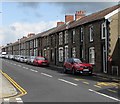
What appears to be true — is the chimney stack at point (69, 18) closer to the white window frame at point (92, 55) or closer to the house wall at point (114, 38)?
the white window frame at point (92, 55)

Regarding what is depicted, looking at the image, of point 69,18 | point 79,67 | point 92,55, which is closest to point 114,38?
point 92,55

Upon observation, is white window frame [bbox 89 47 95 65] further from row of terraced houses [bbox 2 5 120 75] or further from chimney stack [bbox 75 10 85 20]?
chimney stack [bbox 75 10 85 20]

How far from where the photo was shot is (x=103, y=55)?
34938 mm

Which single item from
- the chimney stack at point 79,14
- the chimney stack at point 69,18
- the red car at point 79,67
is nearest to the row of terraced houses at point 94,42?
the chimney stack at point 79,14

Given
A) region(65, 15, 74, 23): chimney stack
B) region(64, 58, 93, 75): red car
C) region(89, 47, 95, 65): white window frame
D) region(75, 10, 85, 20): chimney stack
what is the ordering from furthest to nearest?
region(65, 15, 74, 23): chimney stack → region(75, 10, 85, 20): chimney stack → region(89, 47, 95, 65): white window frame → region(64, 58, 93, 75): red car

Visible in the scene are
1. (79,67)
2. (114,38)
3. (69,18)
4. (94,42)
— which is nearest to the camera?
(79,67)

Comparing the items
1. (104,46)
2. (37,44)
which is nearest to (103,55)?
(104,46)

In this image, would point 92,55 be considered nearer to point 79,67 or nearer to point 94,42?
point 94,42

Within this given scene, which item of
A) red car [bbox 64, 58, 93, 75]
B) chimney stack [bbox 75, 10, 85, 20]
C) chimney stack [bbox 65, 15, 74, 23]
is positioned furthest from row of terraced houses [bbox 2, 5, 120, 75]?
chimney stack [bbox 65, 15, 74, 23]

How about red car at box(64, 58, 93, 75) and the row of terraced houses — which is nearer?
red car at box(64, 58, 93, 75)

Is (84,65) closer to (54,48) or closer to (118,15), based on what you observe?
(118,15)

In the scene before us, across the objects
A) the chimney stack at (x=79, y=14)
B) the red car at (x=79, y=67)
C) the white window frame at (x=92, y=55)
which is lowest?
the red car at (x=79, y=67)

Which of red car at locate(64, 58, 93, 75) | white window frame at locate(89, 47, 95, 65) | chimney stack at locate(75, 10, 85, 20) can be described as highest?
chimney stack at locate(75, 10, 85, 20)

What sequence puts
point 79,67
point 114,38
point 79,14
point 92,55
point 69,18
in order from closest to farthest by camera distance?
1. point 79,67
2. point 114,38
3. point 92,55
4. point 79,14
5. point 69,18
